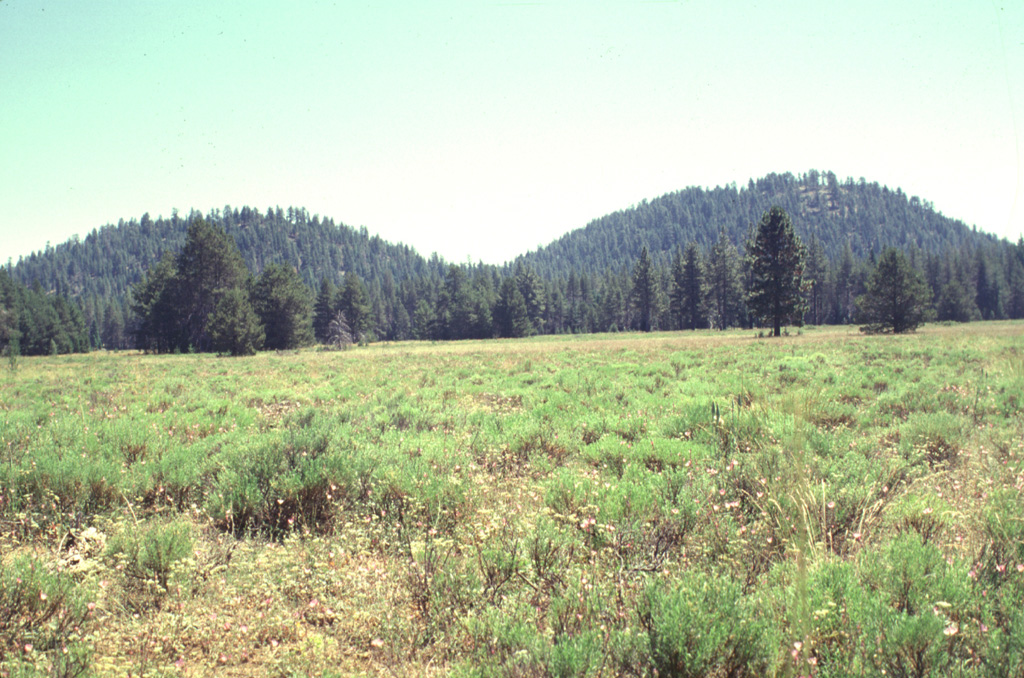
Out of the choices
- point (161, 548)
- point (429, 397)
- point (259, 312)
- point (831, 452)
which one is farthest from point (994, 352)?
point (259, 312)

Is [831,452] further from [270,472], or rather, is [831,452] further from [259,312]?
[259,312]

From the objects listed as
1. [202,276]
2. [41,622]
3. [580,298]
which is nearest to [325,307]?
[202,276]

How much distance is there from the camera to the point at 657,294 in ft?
289

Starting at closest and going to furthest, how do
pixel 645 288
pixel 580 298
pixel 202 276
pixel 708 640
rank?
pixel 708 640 < pixel 202 276 < pixel 645 288 < pixel 580 298

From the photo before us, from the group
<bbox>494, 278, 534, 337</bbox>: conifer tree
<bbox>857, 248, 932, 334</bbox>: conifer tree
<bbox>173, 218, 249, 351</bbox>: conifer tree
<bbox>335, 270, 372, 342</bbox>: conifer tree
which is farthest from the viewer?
<bbox>494, 278, 534, 337</bbox>: conifer tree

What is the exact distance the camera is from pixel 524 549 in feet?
11.6

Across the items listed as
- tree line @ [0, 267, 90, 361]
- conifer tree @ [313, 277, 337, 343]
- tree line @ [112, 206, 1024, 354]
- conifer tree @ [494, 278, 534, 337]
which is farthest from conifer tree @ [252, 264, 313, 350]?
conifer tree @ [494, 278, 534, 337]

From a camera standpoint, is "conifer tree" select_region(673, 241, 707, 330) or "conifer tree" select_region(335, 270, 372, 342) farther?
"conifer tree" select_region(335, 270, 372, 342)

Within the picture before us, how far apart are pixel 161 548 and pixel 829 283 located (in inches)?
5044

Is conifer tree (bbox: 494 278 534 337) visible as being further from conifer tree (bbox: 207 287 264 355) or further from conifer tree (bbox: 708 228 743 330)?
conifer tree (bbox: 207 287 264 355)

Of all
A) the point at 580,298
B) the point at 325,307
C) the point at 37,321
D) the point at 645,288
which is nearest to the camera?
the point at 37,321

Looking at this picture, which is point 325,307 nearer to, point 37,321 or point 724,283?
point 37,321

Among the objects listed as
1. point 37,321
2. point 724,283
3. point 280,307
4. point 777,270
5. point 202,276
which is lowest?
point 280,307

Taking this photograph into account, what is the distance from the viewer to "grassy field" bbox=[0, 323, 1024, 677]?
2.45 meters
